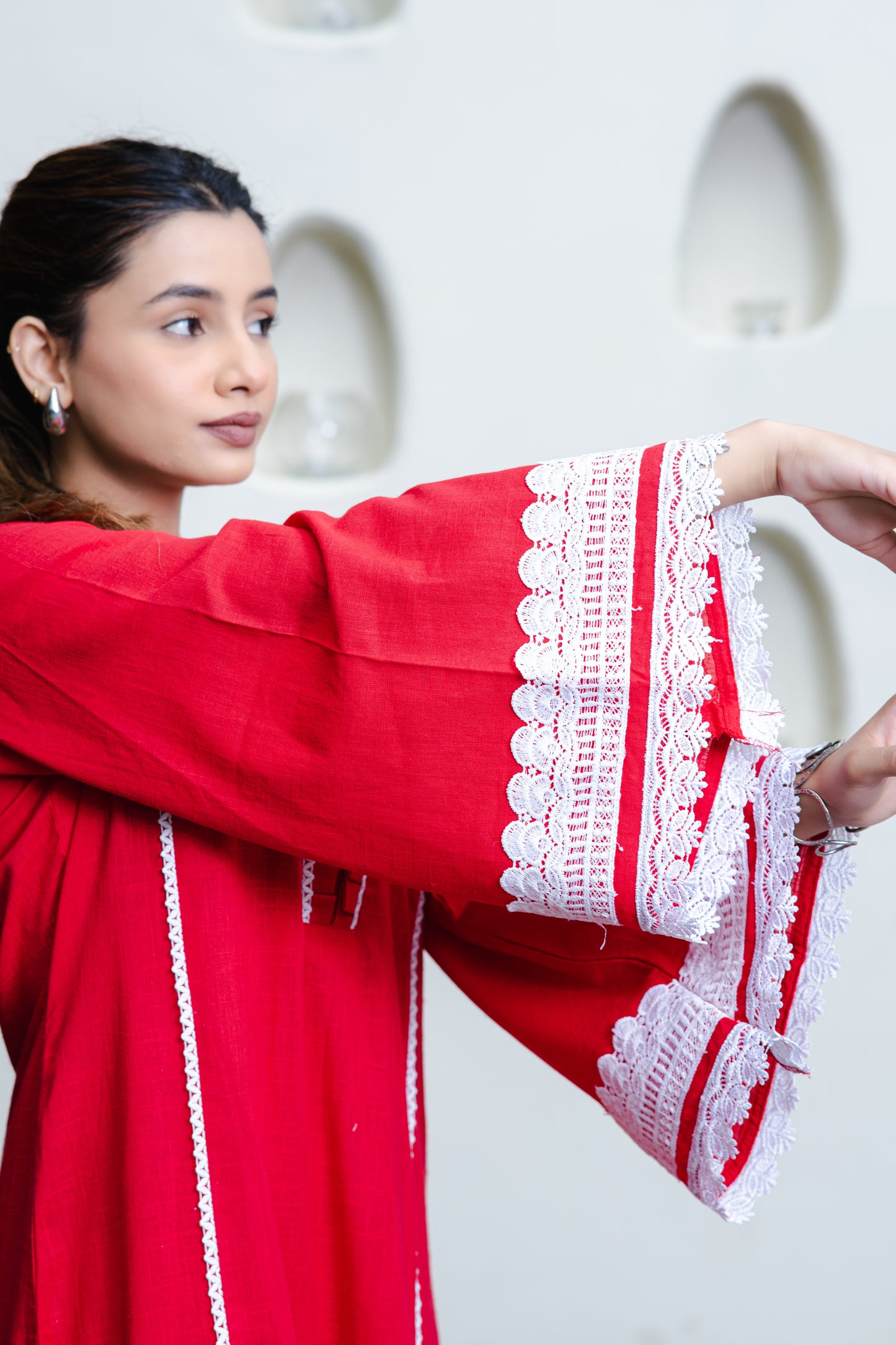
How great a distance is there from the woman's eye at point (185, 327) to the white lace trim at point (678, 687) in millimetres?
385

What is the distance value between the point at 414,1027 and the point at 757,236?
117cm

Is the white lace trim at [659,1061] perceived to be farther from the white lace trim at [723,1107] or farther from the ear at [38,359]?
the ear at [38,359]

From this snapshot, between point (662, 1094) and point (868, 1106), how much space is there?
955 mm

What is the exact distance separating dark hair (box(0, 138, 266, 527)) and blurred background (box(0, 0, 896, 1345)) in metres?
0.55

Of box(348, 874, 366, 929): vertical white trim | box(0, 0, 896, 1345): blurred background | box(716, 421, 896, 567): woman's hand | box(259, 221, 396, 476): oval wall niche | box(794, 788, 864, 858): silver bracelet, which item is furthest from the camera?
box(259, 221, 396, 476): oval wall niche

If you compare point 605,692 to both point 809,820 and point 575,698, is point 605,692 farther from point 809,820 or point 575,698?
point 809,820

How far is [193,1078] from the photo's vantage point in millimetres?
721

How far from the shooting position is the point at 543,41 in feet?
4.89

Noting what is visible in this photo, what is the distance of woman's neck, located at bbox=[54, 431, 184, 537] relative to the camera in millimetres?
899

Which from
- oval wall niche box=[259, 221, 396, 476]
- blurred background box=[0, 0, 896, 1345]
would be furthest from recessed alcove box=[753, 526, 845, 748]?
oval wall niche box=[259, 221, 396, 476]

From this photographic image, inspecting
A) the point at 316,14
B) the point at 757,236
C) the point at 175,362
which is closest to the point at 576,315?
the point at 757,236

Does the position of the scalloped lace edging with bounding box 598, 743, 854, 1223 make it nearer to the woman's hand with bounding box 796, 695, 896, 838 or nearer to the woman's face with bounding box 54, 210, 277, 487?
the woman's hand with bounding box 796, 695, 896, 838

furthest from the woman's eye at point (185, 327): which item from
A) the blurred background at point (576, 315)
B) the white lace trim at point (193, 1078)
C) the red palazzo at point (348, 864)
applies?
the blurred background at point (576, 315)

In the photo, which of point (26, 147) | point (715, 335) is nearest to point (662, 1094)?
point (715, 335)
